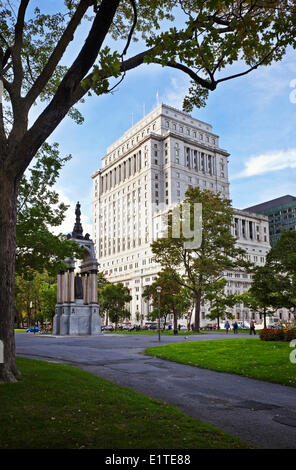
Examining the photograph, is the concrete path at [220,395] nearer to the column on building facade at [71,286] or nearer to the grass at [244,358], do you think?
the grass at [244,358]

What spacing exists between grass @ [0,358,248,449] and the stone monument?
37411 mm

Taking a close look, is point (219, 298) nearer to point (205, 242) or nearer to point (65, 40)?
point (205, 242)

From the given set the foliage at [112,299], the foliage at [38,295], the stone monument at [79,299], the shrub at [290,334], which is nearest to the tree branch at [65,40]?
the shrub at [290,334]

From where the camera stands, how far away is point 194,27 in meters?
8.30

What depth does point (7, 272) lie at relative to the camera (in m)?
9.58

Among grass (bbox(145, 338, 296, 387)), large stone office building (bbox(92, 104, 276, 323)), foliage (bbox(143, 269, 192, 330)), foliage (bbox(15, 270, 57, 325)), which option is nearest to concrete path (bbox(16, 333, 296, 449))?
grass (bbox(145, 338, 296, 387))

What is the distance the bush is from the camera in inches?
822

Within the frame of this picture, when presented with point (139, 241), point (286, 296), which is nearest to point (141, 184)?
point (139, 241)

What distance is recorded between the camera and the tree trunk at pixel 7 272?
9422 mm

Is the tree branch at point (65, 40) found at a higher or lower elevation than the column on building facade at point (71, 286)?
higher

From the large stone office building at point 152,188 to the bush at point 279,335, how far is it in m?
96.7
